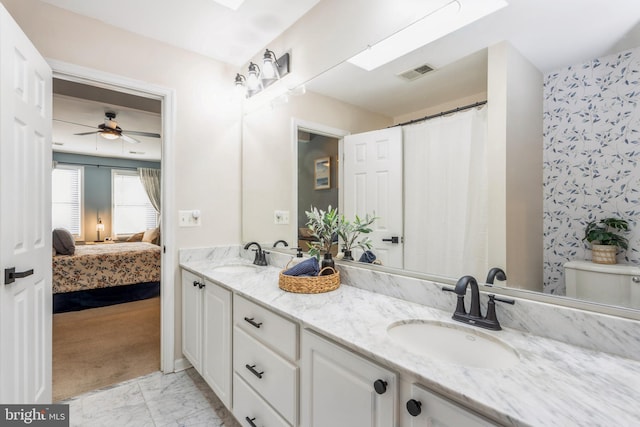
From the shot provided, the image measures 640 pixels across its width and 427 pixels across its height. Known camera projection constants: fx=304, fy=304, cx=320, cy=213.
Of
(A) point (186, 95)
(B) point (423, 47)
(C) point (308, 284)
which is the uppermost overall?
(A) point (186, 95)

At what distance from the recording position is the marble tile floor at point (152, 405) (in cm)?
167

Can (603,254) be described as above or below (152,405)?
above

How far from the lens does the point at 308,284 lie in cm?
141

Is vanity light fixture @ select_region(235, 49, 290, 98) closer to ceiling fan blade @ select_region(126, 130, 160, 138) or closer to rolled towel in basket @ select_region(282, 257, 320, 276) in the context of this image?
rolled towel in basket @ select_region(282, 257, 320, 276)

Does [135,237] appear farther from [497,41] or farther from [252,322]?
[497,41]

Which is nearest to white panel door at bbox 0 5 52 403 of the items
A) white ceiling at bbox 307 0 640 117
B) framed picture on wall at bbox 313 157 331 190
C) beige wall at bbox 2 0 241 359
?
beige wall at bbox 2 0 241 359

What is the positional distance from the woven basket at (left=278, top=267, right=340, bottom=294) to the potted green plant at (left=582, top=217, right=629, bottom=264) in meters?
0.97

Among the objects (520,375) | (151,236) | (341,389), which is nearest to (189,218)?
(341,389)

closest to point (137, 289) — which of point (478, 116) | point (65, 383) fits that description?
point (65, 383)

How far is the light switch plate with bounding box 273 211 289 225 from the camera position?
2.12 metres

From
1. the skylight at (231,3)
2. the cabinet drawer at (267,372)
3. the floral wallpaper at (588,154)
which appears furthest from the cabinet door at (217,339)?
the skylight at (231,3)

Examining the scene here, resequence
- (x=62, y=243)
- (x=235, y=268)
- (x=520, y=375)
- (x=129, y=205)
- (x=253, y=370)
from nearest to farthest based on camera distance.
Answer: (x=520, y=375)
(x=253, y=370)
(x=235, y=268)
(x=62, y=243)
(x=129, y=205)

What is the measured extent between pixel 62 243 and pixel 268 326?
13.0 feet

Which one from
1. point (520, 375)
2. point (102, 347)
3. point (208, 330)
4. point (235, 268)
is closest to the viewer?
point (520, 375)
